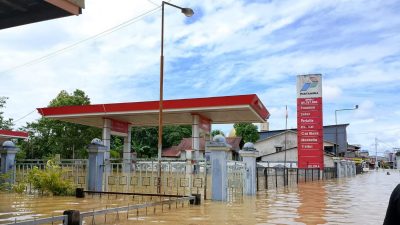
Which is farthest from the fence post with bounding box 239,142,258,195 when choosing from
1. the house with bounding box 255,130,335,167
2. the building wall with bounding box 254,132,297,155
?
the building wall with bounding box 254,132,297,155

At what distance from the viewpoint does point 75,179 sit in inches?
608

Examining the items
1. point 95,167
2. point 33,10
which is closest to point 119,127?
point 95,167

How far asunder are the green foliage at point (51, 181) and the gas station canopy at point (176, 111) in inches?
270

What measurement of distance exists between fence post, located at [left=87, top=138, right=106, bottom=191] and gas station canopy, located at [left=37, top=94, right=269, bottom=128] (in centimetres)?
586

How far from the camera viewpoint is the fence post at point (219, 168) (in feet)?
43.0

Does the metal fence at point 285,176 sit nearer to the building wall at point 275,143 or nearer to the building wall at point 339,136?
the building wall at point 275,143

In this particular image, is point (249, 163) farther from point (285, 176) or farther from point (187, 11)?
point (285, 176)

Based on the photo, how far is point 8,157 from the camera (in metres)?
16.2

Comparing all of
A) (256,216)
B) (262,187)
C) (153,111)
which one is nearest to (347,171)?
(262,187)

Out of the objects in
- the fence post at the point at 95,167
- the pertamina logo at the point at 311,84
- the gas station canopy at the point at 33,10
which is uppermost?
the pertamina logo at the point at 311,84

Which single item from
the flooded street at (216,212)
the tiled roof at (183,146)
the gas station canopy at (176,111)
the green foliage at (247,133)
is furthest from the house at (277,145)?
the flooded street at (216,212)

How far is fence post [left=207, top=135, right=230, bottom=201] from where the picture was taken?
13117mm

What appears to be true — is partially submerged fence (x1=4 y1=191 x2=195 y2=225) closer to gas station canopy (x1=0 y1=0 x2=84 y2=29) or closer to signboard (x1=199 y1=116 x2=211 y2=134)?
gas station canopy (x1=0 y1=0 x2=84 y2=29)

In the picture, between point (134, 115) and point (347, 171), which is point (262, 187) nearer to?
point (134, 115)
